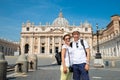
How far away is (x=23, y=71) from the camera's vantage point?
11.9 meters

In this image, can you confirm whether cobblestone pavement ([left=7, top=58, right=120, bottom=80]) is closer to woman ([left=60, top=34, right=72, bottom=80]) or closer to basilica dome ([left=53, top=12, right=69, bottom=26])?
woman ([left=60, top=34, right=72, bottom=80])

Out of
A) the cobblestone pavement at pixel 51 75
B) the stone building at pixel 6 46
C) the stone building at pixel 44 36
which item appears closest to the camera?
the cobblestone pavement at pixel 51 75

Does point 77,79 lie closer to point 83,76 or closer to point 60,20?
point 83,76

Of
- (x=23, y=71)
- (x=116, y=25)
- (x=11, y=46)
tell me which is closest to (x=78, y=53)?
(x=23, y=71)

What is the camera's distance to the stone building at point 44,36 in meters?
91.4

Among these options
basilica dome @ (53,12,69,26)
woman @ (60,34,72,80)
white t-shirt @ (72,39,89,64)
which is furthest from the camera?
basilica dome @ (53,12,69,26)

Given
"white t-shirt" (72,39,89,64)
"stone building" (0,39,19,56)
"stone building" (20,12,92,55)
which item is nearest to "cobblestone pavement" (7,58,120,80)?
"white t-shirt" (72,39,89,64)

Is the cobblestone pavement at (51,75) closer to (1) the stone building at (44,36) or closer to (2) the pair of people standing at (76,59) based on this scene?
(2) the pair of people standing at (76,59)

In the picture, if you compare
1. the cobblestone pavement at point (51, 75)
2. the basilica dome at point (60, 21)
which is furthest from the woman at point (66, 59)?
the basilica dome at point (60, 21)

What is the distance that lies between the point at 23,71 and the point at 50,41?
80.6 meters

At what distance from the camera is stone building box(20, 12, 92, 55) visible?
91.4 meters

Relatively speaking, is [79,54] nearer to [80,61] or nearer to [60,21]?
[80,61]

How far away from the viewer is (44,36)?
303 ft

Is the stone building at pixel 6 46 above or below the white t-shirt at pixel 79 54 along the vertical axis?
above
